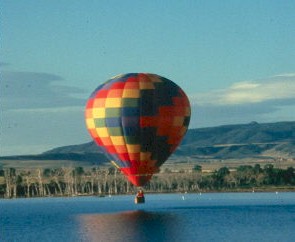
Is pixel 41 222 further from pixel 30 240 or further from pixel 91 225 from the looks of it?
pixel 30 240

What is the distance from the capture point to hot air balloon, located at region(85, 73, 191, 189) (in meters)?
→ 128

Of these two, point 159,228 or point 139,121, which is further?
point 139,121

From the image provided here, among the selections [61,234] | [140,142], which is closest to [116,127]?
[140,142]

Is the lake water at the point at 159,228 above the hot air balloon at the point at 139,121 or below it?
below

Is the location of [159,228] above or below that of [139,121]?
below

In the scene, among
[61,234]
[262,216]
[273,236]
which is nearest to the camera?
[273,236]

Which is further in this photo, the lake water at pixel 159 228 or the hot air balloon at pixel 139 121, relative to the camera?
the hot air balloon at pixel 139 121

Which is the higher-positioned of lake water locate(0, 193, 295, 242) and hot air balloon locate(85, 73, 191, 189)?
hot air balloon locate(85, 73, 191, 189)

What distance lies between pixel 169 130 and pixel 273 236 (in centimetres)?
3285

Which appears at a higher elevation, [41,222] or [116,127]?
[116,127]

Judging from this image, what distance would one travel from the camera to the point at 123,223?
12575cm

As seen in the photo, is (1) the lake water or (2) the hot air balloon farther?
(2) the hot air balloon

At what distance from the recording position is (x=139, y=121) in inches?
5044

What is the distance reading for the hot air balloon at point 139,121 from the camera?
128375mm
